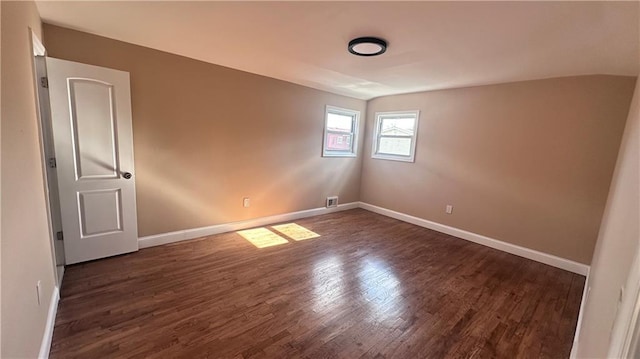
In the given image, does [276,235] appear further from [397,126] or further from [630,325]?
[630,325]

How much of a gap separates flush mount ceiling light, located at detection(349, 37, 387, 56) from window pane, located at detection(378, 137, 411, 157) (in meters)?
2.49

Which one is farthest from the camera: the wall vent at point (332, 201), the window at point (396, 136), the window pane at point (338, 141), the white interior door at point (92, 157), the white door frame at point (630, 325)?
the wall vent at point (332, 201)

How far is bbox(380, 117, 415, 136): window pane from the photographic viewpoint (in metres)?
4.79

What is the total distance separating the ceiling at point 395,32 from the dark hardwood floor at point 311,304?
7.59 ft

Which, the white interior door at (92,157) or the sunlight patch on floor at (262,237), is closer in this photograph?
the white interior door at (92,157)

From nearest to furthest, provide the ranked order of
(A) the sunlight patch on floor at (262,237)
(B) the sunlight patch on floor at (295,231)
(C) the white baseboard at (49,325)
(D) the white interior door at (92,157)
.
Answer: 1. (C) the white baseboard at (49,325)
2. (D) the white interior door at (92,157)
3. (A) the sunlight patch on floor at (262,237)
4. (B) the sunlight patch on floor at (295,231)

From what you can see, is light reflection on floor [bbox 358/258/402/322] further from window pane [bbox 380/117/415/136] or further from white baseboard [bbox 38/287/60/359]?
window pane [bbox 380/117/415/136]

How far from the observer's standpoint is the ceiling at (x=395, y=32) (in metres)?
1.80

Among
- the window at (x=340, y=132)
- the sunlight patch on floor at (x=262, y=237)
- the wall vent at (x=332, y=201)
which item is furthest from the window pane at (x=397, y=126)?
the sunlight patch on floor at (x=262, y=237)

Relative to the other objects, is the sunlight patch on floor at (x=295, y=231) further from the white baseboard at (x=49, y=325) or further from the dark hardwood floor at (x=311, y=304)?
the white baseboard at (x=49, y=325)

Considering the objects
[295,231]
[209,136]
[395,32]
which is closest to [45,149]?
[209,136]

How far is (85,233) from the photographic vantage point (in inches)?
108

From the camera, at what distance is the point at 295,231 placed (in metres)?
4.07

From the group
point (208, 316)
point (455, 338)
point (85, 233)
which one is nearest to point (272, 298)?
point (208, 316)
